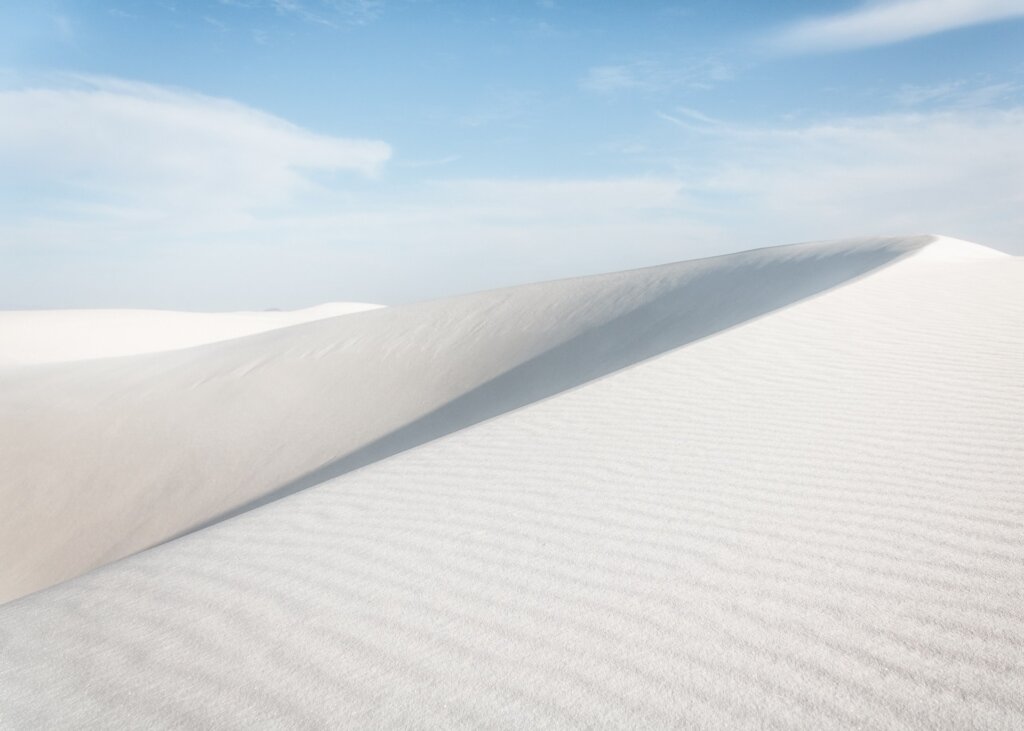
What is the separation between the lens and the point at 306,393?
14.2m

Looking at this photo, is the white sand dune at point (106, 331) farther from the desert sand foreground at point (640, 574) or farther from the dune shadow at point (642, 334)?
the desert sand foreground at point (640, 574)

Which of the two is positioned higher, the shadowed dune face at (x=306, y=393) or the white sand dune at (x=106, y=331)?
the white sand dune at (x=106, y=331)

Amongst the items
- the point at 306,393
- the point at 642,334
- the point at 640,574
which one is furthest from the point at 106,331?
the point at 640,574

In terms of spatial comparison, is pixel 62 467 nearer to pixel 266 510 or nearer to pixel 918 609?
pixel 266 510

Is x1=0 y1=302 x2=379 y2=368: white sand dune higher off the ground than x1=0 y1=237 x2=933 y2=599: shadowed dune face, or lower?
higher

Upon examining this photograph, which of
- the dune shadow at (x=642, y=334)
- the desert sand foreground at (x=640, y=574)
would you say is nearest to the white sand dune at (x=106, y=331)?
the dune shadow at (x=642, y=334)

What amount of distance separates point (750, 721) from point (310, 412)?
12044 millimetres

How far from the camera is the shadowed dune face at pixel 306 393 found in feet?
35.1

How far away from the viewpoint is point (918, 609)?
7.55 ft

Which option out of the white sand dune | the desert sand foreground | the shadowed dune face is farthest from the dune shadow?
the white sand dune

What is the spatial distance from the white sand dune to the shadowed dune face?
432 inches

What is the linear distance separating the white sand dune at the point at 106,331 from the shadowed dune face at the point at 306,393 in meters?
11.0

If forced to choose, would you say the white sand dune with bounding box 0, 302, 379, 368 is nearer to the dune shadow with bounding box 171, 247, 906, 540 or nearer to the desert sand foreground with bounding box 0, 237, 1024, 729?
the dune shadow with bounding box 171, 247, 906, 540

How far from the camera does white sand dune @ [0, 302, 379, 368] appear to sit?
2859 cm
